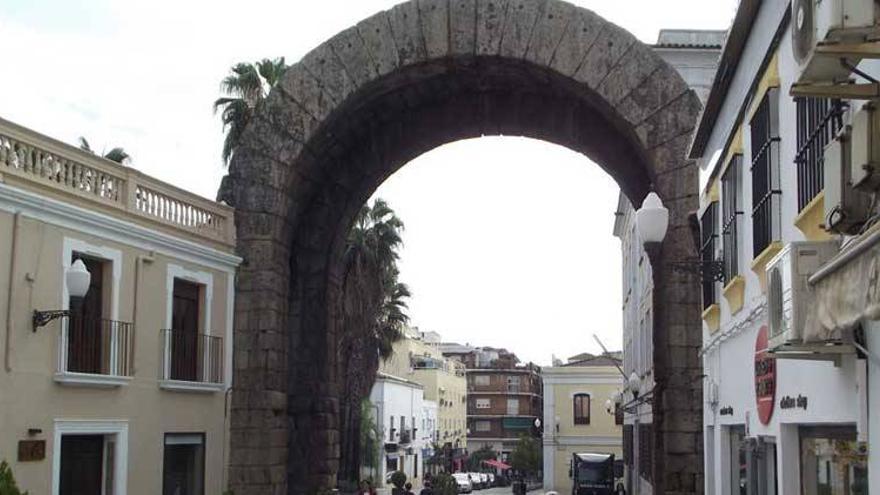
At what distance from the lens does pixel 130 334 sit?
18141 mm

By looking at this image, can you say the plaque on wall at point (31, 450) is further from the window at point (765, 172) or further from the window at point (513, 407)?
the window at point (513, 407)

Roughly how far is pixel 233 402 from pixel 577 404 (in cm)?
4641

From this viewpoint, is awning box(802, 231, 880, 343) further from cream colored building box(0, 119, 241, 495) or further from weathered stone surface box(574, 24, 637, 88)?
weathered stone surface box(574, 24, 637, 88)

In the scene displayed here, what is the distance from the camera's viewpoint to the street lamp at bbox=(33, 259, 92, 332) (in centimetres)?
1469

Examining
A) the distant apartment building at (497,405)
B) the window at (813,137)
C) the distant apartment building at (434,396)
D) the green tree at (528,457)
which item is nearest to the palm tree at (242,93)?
the window at (813,137)

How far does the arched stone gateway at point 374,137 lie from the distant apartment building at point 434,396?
124 feet

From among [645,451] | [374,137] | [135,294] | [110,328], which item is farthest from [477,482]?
[110,328]

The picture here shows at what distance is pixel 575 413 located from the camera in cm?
6656

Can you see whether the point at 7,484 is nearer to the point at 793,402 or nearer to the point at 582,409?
the point at 793,402

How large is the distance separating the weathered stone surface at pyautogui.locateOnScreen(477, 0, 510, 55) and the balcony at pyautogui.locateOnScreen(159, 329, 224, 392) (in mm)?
7778

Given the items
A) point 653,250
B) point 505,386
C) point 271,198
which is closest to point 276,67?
point 271,198

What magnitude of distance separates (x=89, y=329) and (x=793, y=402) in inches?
474

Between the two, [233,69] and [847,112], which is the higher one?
[233,69]

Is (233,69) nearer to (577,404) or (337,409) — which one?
(337,409)
